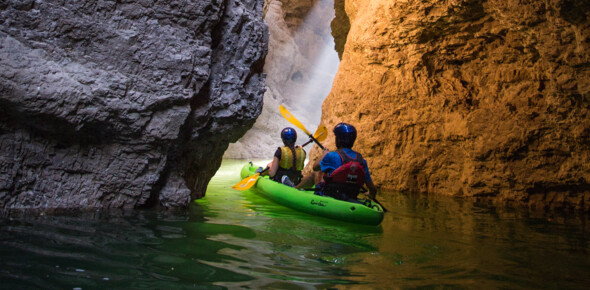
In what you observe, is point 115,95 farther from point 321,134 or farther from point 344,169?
point 321,134

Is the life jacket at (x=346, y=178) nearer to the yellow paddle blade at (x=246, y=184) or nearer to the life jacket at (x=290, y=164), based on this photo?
the yellow paddle blade at (x=246, y=184)

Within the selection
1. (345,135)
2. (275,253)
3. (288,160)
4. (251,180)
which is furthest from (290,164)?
(275,253)

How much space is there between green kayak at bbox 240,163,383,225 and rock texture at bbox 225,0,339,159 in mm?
17925

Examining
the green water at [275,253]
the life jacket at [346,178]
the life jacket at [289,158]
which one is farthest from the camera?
the life jacket at [289,158]

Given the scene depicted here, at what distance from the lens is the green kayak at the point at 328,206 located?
4.71 metres

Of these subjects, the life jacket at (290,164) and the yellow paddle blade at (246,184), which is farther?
the life jacket at (290,164)

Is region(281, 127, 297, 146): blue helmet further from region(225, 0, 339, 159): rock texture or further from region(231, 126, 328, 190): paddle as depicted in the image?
region(225, 0, 339, 159): rock texture

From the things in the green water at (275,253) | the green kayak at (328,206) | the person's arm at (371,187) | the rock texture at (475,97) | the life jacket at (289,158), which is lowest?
the green water at (275,253)

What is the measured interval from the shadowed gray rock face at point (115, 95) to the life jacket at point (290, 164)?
71.9 inches

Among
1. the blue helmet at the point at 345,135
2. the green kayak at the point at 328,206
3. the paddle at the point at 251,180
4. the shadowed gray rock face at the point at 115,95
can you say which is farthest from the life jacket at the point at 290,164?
the blue helmet at the point at 345,135

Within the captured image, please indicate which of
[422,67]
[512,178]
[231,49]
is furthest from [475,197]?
[231,49]

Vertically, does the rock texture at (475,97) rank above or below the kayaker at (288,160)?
above

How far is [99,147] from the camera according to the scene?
168 inches

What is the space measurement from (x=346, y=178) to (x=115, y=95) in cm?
278
